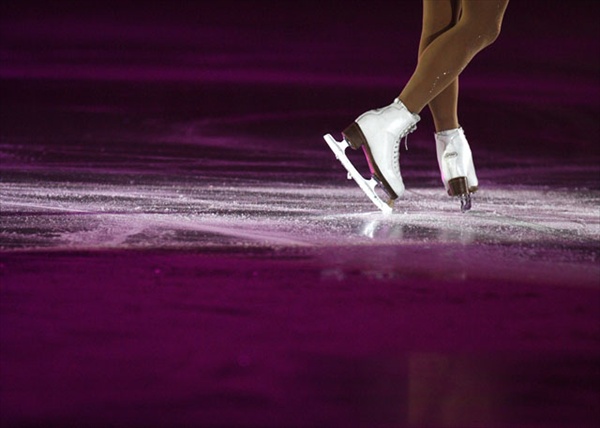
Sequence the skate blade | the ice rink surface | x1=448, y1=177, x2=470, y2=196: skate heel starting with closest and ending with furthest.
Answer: the ice rink surface → the skate blade → x1=448, y1=177, x2=470, y2=196: skate heel

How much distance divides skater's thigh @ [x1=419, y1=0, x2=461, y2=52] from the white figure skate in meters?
0.40

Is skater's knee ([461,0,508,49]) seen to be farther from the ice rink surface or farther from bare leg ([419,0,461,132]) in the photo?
the ice rink surface

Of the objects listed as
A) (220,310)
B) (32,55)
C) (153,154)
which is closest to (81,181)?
(153,154)

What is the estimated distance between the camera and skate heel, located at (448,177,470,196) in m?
4.28

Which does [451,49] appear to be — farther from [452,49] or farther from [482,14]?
[482,14]

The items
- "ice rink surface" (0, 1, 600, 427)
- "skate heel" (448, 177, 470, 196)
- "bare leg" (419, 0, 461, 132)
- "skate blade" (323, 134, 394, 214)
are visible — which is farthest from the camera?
"bare leg" (419, 0, 461, 132)

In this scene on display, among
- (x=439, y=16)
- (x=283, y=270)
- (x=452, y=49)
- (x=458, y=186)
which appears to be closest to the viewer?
(x=283, y=270)

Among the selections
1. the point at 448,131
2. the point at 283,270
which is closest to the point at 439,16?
the point at 448,131

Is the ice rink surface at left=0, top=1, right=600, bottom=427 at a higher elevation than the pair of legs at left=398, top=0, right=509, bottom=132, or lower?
lower

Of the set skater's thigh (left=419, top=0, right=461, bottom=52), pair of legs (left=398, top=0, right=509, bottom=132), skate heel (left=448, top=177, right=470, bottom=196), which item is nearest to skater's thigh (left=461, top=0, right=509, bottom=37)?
pair of legs (left=398, top=0, right=509, bottom=132)

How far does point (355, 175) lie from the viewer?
4.03 meters

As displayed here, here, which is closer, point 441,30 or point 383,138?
point 383,138

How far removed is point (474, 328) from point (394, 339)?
0.18 metres

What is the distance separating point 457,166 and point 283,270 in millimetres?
1423
